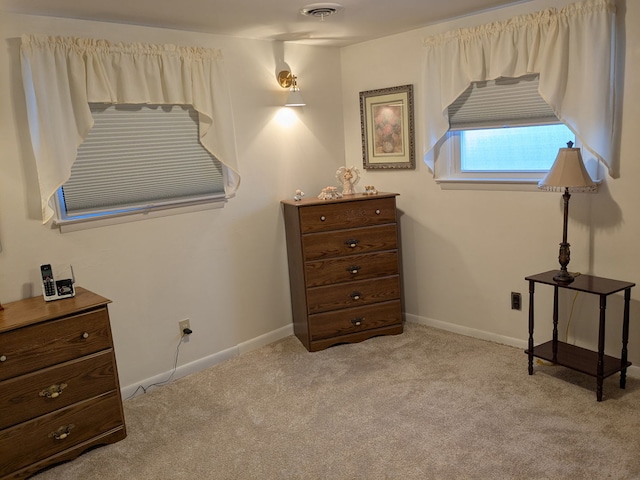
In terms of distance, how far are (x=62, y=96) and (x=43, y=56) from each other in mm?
212

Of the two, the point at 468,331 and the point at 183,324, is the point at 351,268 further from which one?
the point at 183,324

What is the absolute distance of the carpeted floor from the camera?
238cm

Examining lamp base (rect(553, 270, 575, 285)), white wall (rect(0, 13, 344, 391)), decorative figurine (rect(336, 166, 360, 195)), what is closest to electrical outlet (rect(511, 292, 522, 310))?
lamp base (rect(553, 270, 575, 285))

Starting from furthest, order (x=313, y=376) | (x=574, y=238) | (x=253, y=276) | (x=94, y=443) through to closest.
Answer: (x=253, y=276) < (x=313, y=376) < (x=574, y=238) < (x=94, y=443)

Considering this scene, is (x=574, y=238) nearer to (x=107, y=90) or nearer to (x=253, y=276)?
(x=253, y=276)

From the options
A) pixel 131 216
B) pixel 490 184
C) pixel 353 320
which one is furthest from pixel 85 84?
pixel 490 184

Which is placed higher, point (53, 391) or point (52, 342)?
point (52, 342)

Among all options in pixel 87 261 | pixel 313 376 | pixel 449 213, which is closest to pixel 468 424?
pixel 313 376

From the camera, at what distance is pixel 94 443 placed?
2.66m

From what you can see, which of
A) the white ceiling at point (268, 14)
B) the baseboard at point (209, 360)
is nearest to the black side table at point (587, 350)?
the white ceiling at point (268, 14)

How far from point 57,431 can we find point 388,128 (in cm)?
291

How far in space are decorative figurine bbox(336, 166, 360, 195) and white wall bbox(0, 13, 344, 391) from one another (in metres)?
0.27

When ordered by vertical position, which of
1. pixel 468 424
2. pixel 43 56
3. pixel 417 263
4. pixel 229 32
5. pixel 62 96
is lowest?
pixel 468 424

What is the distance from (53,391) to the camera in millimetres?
2492
